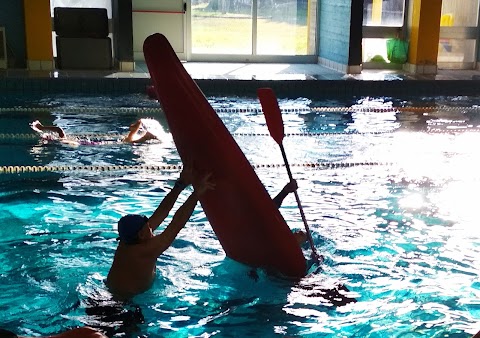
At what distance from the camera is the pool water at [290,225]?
4.09 metres

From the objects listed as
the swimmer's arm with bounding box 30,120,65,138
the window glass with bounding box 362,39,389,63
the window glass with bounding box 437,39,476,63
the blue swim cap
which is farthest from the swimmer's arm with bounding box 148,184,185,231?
the window glass with bounding box 437,39,476,63

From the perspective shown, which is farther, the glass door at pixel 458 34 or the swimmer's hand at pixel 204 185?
the glass door at pixel 458 34

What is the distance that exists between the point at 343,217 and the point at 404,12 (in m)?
9.71

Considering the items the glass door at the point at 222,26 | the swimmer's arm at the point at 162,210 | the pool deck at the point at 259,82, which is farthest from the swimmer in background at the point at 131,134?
the glass door at the point at 222,26

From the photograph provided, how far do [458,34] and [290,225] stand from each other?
10528mm

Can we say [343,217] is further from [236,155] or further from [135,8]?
[135,8]

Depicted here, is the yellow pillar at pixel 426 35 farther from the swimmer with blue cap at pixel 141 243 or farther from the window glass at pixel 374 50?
the swimmer with blue cap at pixel 141 243

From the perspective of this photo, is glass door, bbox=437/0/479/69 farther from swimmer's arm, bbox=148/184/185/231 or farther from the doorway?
swimmer's arm, bbox=148/184/185/231

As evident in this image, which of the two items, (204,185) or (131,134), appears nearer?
(204,185)

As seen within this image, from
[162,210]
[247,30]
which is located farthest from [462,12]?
[162,210]

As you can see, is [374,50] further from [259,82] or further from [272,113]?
[272,113]

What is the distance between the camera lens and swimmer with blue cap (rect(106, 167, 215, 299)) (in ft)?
12.3

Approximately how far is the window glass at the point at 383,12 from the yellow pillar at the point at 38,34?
660cm

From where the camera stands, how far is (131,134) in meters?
8.30
